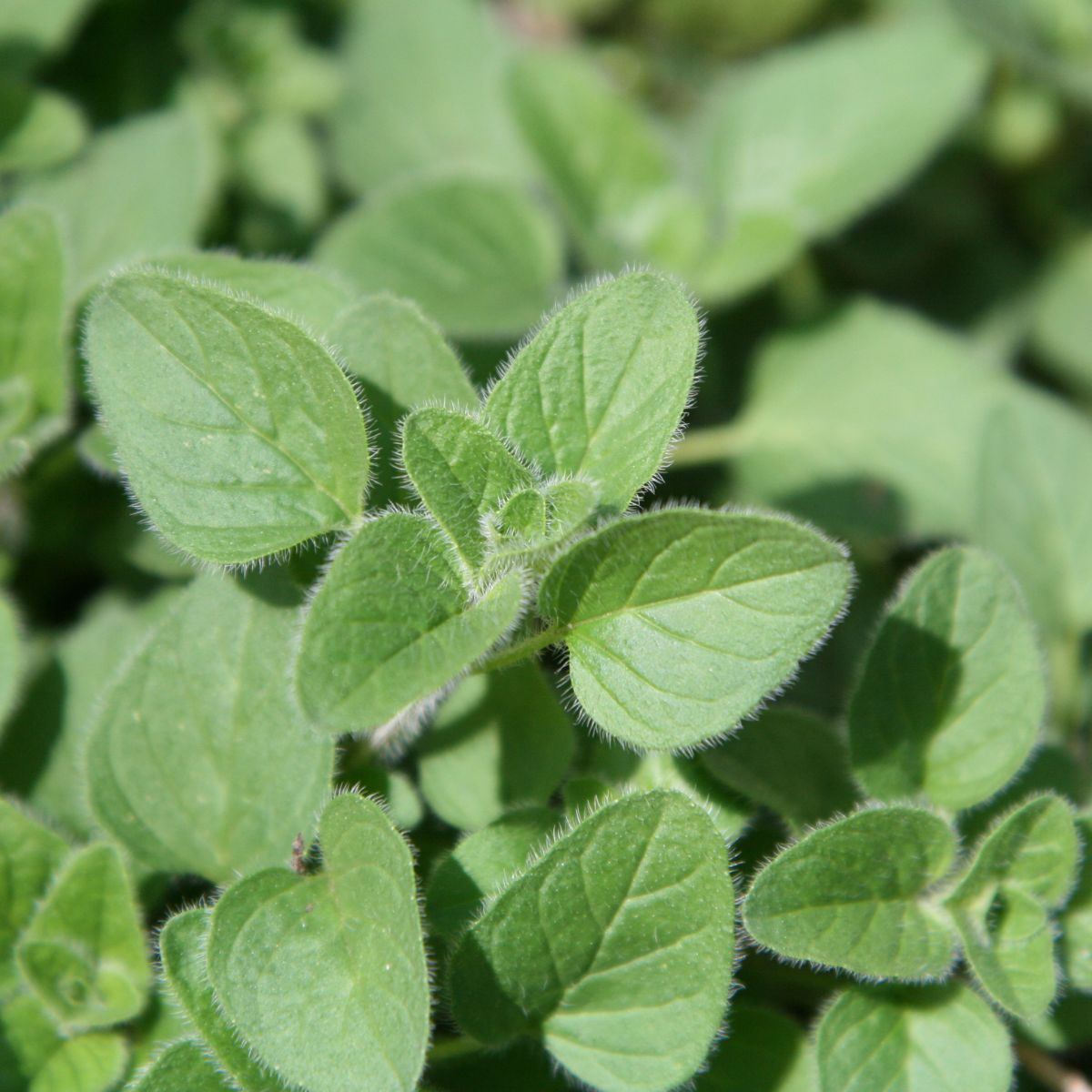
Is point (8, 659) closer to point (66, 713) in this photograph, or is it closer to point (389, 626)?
point (66, 713)

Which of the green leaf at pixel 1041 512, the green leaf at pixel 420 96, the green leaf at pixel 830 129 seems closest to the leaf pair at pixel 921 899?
the green leaf at pixel 1041 512

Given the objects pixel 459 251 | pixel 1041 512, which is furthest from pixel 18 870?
pixel 1041 512

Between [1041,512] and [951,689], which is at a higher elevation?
[951,689]

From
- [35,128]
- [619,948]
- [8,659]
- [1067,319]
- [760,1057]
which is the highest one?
[35,128]

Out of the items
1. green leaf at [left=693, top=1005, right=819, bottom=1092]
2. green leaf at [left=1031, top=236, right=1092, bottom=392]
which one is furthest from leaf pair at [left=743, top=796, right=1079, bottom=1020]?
green leaf at [left=1031, top=236, right=1092, bottom=392]

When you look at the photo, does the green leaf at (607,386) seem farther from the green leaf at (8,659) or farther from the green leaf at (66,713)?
the green leaf at (8,659)

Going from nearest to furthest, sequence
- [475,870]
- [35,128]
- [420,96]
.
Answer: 1. [475,870]
2. [35,128]
3. [420,96]
